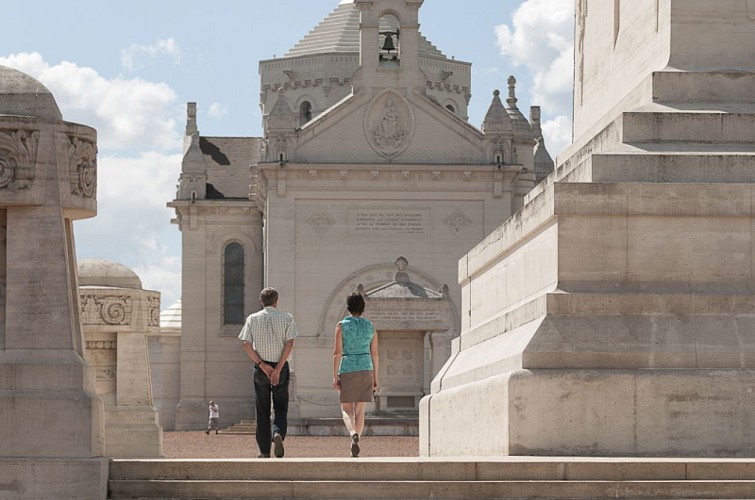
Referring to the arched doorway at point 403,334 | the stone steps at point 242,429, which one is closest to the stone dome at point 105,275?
the arched doorway at point 403,334

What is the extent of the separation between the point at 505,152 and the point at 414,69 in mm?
4511

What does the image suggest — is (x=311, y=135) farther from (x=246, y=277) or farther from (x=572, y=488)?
(x=572, y=488)

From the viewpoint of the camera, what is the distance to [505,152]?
65.3 meters

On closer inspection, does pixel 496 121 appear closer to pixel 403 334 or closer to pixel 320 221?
pixel 320 221

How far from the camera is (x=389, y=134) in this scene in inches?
2554

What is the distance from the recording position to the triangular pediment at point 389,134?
64.7 metres

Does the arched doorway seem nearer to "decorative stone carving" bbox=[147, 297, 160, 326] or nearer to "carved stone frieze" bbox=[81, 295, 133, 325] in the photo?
"decorative stone carving" bbox=[147, 297, 160, 326]

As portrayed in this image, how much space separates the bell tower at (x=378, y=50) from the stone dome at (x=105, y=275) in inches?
1366

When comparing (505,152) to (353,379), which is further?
(505,152)

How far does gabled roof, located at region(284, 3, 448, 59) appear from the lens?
Answer: 267 feet

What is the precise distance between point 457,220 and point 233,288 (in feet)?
34.7

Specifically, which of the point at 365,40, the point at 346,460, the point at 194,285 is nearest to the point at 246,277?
the point at 194,285

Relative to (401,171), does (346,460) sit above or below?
below

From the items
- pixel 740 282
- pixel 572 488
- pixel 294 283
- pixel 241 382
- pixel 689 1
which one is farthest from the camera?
pixel 241 382
